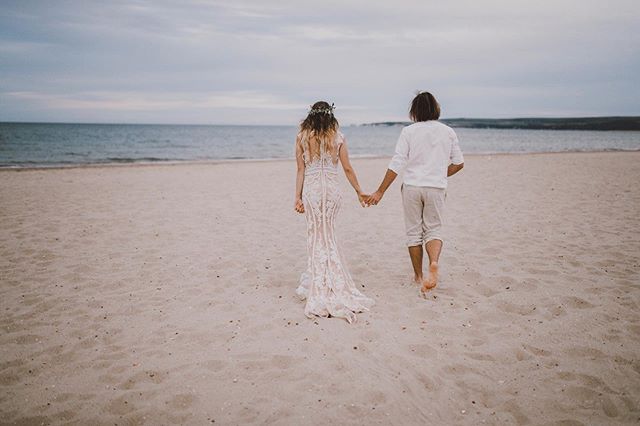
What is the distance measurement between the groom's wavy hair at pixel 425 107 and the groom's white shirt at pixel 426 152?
7cm

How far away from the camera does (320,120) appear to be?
4.07 m

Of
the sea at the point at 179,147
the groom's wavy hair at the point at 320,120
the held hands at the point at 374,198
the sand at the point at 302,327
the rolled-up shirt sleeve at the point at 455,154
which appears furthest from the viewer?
the sea at the point at 179,147

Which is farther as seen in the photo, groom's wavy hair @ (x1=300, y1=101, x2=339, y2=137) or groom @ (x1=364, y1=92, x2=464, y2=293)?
groom @ (x1=364, y1=92, x2=464, y2=293)

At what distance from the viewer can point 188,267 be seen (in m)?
5.54

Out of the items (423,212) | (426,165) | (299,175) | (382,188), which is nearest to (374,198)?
(382,188)

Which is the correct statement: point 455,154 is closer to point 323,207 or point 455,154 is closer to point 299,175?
point 323,207

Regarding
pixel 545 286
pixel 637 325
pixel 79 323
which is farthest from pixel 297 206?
pixel 637 325

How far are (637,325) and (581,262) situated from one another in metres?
1.80

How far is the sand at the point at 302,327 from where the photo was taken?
2.86m

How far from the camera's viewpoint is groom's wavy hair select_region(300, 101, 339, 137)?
13.4ft

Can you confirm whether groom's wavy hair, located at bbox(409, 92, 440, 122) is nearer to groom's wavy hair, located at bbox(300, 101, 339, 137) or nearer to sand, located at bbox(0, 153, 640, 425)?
groom's wavy hair, located at bbox(300, 101, 339, 137)

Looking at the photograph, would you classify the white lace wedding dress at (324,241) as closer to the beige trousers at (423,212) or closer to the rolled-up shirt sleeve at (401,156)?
the rolled-up shirt sleeve at (401,156)

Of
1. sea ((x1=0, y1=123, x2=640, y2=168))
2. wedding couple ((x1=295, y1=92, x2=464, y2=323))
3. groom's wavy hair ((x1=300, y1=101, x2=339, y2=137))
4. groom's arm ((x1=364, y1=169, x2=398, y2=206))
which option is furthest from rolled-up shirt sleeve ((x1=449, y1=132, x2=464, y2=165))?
sea ((x1=0, y1=123, x2=640, y2=168))

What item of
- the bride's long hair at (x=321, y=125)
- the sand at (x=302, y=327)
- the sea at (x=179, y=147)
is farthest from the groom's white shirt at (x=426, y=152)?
the sea at (x=179, y=147)
